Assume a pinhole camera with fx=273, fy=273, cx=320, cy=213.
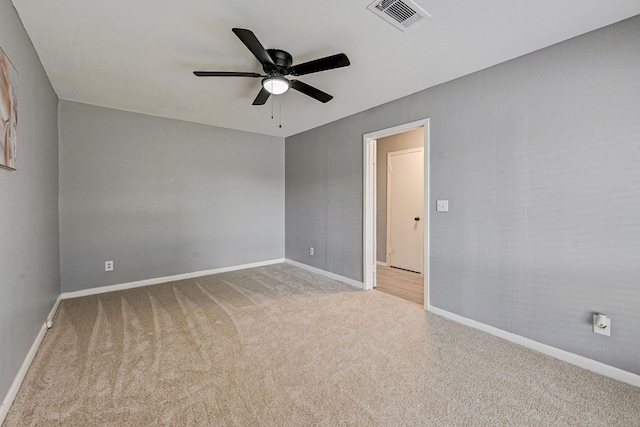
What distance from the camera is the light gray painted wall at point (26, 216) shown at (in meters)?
1.58

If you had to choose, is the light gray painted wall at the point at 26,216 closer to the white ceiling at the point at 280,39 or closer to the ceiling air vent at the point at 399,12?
the white ceiling at the point at 280,39

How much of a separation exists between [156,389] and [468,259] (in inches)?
106

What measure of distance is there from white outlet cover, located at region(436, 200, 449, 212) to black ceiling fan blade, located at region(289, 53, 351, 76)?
1643 millimetres

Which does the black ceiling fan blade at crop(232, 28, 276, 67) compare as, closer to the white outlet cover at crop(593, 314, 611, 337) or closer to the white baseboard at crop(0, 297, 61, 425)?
the white baseboard at crop(0, 297, 61, 425)

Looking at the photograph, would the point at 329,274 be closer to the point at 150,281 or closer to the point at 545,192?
the point at 150,281

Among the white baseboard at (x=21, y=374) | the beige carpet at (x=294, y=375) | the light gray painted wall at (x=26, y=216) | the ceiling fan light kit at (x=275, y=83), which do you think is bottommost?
the beige carpet at (x=294, y=375)

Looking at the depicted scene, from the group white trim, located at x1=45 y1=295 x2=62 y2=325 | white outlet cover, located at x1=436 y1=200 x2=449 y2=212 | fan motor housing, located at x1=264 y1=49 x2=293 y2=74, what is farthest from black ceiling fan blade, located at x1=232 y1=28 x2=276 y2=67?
white trim, located at x1=45 y1=295 x2=62 y2=325

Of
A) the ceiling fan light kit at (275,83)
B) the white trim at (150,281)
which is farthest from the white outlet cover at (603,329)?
the white trim at (150,281)

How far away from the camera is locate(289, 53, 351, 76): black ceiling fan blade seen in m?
1.88

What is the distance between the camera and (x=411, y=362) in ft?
6.52

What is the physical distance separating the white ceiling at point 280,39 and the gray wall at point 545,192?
0.23m

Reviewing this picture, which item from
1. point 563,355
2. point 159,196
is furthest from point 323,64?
Result: point 159,196

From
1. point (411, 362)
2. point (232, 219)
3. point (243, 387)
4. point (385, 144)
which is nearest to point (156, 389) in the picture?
point (243, 387)

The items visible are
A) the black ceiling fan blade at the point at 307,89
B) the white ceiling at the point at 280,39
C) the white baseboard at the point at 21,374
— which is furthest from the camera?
the black ceiling fan blade at the point at 307,89
